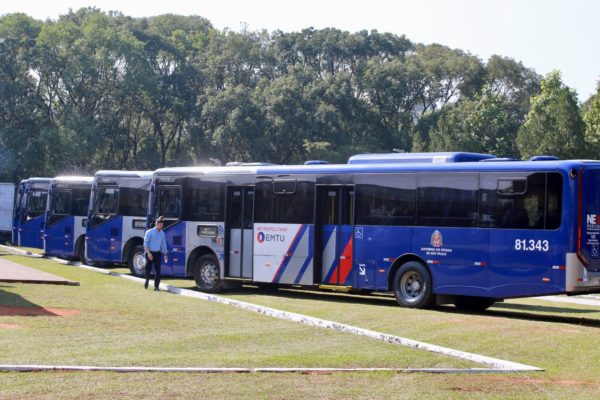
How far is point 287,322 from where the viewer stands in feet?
60.6

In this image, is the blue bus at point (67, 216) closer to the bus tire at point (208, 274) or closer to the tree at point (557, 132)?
the bus tire at point (208, 274)

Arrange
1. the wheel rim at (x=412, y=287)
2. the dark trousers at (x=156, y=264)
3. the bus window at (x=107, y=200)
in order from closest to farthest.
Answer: the wheel rim at (x=412, y=287) < the dark trousers at (x=156, y=264) < the bus window at (x=107, y=200)

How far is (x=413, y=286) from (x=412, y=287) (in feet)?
0.11

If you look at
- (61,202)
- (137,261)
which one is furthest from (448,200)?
(61,202)

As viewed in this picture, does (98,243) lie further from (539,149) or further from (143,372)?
(539,149)

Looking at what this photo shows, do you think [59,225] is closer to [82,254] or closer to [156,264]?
[82,254]

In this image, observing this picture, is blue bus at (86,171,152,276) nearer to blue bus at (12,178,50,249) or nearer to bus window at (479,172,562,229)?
blue bus at (12,178,50,249)

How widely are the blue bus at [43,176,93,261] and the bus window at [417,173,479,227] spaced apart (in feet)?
61.8

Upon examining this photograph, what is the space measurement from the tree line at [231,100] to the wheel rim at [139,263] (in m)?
34.5

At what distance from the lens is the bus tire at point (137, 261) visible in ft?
103

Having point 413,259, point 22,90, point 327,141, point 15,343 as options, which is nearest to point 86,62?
point 22,90

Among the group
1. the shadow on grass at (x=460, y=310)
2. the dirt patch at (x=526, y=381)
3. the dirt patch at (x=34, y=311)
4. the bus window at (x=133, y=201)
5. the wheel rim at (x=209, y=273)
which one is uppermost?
the bus window at (x=133, y=201)

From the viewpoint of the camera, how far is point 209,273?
26.6m

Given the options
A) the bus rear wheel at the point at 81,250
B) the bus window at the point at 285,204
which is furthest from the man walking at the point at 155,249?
the bus rear wheel at the point at 81,250
